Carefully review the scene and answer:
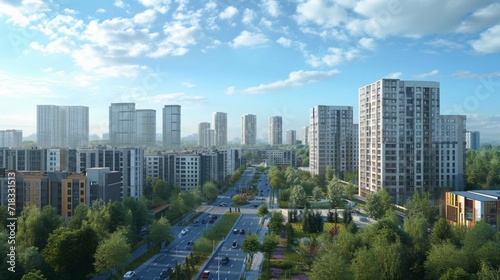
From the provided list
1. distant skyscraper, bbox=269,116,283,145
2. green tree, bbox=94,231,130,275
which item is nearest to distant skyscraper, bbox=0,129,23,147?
green tree, bbox=94,231,130,275

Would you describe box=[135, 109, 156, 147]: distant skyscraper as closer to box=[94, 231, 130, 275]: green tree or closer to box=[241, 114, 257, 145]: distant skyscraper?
box=[241, 114, 257, 145]: distant skyscraper

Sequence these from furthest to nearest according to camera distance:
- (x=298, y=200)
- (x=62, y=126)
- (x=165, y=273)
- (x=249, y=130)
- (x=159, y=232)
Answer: (x=249, y=130) < (x=62, y=126) < (x=298, y=200) < (x=159, y=232) < (x=165, y=273)

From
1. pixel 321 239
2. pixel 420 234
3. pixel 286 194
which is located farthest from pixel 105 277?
pixel 286 194

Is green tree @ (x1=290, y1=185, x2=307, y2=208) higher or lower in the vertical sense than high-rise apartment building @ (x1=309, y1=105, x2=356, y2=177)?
lower

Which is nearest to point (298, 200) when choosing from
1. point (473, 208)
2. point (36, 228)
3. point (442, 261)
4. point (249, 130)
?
point (473, 208)

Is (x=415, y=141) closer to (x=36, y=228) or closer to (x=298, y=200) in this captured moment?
(x=298, y=200)

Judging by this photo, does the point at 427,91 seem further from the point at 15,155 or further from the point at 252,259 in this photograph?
the point at 15,155

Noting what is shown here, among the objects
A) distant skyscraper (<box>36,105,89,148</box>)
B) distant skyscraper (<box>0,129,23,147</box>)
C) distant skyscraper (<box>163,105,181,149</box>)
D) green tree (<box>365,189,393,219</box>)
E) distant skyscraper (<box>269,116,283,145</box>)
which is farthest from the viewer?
distant skyscraper (<box>269,116,283,145</box>)
